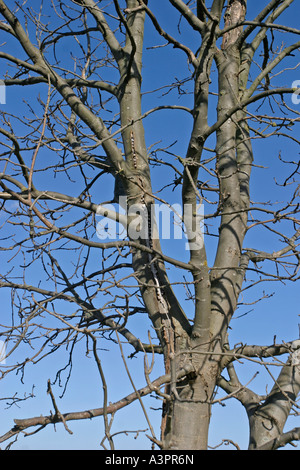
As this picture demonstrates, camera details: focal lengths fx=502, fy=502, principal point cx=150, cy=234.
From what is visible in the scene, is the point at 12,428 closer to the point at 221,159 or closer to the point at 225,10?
the point at 221,159

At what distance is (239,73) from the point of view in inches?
190

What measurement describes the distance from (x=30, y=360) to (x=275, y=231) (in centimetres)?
234

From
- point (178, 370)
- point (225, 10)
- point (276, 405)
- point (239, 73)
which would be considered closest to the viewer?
point (178, 370)

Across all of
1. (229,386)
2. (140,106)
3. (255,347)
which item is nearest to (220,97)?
(140,106)

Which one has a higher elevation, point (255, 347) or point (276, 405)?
point (255, 347)

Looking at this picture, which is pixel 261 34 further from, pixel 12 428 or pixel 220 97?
pixel 12 428

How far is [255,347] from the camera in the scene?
419cm

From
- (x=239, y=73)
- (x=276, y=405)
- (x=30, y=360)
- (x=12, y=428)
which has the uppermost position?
(x=239, y=73)

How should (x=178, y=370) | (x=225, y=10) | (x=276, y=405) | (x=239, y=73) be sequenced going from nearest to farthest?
(x=178, y=370) < (x=276, y=405) < (x=239, y=73) < (x=225, y=10)

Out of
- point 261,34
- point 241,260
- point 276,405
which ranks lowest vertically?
point 276,405

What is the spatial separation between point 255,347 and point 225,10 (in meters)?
3.37

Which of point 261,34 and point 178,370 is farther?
point 261,34

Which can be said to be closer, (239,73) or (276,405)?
(276,405)

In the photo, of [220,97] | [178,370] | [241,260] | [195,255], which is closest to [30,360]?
[178,370]
